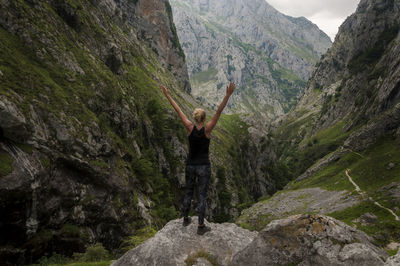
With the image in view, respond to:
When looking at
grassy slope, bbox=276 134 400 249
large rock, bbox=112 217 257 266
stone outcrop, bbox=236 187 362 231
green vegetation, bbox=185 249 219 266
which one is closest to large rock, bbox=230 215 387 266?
green vegetation, bbox=185 249 219 266

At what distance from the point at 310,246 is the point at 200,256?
13.1 feet

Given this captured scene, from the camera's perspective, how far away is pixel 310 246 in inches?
307

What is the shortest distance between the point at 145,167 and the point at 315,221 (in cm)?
3746

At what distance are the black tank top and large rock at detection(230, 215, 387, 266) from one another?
3.68m

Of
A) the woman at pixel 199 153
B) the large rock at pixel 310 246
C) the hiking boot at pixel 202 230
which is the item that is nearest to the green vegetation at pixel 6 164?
the woman at pixel 199 153

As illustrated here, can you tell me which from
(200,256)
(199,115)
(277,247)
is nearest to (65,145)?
(199,115)

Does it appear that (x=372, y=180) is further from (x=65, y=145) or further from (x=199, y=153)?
(x=199, y=153)

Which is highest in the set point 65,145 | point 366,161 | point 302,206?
point 366,161

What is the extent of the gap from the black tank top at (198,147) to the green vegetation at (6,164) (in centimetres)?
1665

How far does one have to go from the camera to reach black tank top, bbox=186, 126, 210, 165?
31.3 feet

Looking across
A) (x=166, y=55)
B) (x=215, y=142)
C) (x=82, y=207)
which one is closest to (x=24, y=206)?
(x=82, y=207)

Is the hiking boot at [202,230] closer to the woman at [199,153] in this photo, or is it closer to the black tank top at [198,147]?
the woman at [199,153]

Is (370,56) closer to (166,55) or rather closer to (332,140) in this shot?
(332,140)

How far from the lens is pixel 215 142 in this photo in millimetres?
107188
